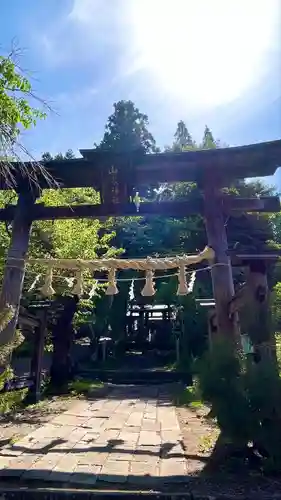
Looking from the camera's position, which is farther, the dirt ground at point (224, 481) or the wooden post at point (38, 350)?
the wooden post at point (38, 350)

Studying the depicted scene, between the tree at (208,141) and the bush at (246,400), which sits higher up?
the tree at (208,141)

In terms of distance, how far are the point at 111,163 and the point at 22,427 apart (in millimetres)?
4745

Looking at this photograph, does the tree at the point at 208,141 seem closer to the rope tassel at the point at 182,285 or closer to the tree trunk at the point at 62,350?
the tree trunk at the point at 62,350

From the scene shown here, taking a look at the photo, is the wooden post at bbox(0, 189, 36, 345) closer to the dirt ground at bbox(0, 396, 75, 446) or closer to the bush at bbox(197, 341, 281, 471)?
the dirt ground at bbox(0, 396, 75, 446)

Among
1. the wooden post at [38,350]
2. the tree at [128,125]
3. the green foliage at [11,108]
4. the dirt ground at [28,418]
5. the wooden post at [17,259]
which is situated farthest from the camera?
→ the tree at [128,125]

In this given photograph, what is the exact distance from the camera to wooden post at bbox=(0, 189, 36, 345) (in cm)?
587

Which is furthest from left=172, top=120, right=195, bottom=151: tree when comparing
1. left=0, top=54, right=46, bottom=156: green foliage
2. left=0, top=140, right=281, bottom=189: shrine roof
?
left=0, top=54, right=46, bottom=156: green foliage

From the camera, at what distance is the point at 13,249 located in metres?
6.25

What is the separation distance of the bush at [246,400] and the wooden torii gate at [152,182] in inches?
45.7

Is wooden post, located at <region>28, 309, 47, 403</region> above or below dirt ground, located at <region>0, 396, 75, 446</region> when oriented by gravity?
above

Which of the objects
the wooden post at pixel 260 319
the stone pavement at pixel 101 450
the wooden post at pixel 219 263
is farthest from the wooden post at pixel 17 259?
the wooden post at pixel 260 319

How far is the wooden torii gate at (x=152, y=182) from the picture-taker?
5.71 meters

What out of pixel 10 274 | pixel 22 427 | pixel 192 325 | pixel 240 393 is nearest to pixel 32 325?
pixel 22 427

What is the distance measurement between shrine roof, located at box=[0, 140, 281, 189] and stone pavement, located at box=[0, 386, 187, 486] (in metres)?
3.89
